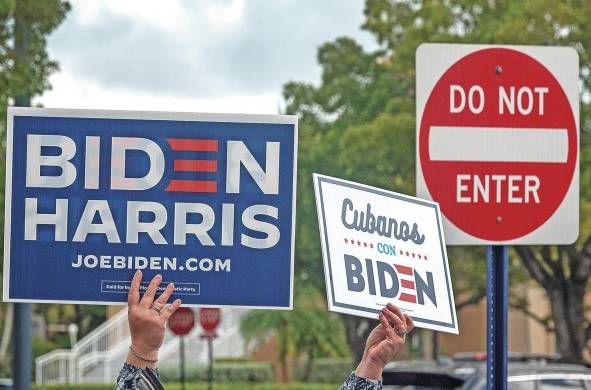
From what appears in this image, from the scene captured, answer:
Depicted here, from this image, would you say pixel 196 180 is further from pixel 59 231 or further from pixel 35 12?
pixel 35 12

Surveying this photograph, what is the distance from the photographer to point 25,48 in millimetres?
21047

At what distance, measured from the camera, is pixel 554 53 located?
5500 millimetres

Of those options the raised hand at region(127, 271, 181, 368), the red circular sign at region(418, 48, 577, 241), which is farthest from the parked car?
the raised hand at region(127, 271, 181, 368)

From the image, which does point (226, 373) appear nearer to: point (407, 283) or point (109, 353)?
point (109, 353)

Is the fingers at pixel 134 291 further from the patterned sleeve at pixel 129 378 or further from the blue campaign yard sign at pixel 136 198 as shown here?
the patterned sleeve at pixel 129 378

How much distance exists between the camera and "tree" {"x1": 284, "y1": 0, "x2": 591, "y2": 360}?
92.3ft

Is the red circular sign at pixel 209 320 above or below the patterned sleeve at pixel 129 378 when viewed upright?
above

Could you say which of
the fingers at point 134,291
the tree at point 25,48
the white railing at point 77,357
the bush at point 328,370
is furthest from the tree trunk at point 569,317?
the fingers at point 134,291

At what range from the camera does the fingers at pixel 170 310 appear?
151 inches

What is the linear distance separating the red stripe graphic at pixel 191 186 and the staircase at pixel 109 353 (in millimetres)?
42637

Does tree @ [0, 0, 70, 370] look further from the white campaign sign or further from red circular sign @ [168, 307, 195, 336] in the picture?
the white campaign sign

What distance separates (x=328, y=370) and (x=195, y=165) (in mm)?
49543

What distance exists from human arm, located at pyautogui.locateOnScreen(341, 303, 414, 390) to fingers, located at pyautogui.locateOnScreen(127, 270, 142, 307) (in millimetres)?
587

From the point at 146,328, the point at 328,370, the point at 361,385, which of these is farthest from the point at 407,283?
the point at 328,370
